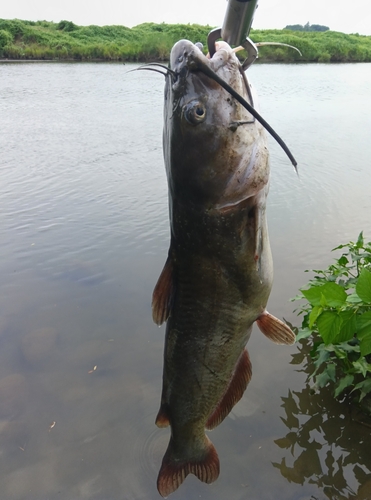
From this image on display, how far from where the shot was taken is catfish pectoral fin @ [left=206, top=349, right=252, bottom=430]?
1.88 meters

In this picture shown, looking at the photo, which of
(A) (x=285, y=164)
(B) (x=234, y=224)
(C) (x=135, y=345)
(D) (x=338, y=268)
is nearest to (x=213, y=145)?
(B) (x=234, y=224)

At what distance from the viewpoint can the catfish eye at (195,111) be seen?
1.46 meters

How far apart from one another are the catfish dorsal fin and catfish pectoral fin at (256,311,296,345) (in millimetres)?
381

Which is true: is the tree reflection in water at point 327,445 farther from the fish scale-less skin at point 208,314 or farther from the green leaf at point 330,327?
the fish scale-less skin at point 208,314

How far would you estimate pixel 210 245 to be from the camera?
1.60m

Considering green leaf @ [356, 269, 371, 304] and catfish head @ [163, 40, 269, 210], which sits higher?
catfish head @ [163, 40, 269, 210]

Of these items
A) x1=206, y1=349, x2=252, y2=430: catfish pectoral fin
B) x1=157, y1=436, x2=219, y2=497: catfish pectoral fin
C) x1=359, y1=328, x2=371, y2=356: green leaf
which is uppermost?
x1=359, y1=328, x2=371, y2=356: green leaf

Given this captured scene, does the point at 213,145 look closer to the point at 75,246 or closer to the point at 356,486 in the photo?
the point at 356,486

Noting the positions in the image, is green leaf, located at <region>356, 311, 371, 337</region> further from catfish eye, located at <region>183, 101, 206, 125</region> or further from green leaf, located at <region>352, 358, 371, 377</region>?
catfish eye, located at <region>183, 101, 206, 125</region>

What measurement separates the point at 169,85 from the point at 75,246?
4250 millimetres

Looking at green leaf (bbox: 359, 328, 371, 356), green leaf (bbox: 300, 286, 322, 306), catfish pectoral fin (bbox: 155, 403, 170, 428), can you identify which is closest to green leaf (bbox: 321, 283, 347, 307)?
green leaf (bbox: 300, 286, 322, 306)

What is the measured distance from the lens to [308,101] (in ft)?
52.1

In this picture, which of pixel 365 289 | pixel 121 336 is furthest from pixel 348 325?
pixel 121 336

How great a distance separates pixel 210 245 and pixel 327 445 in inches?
76.5
